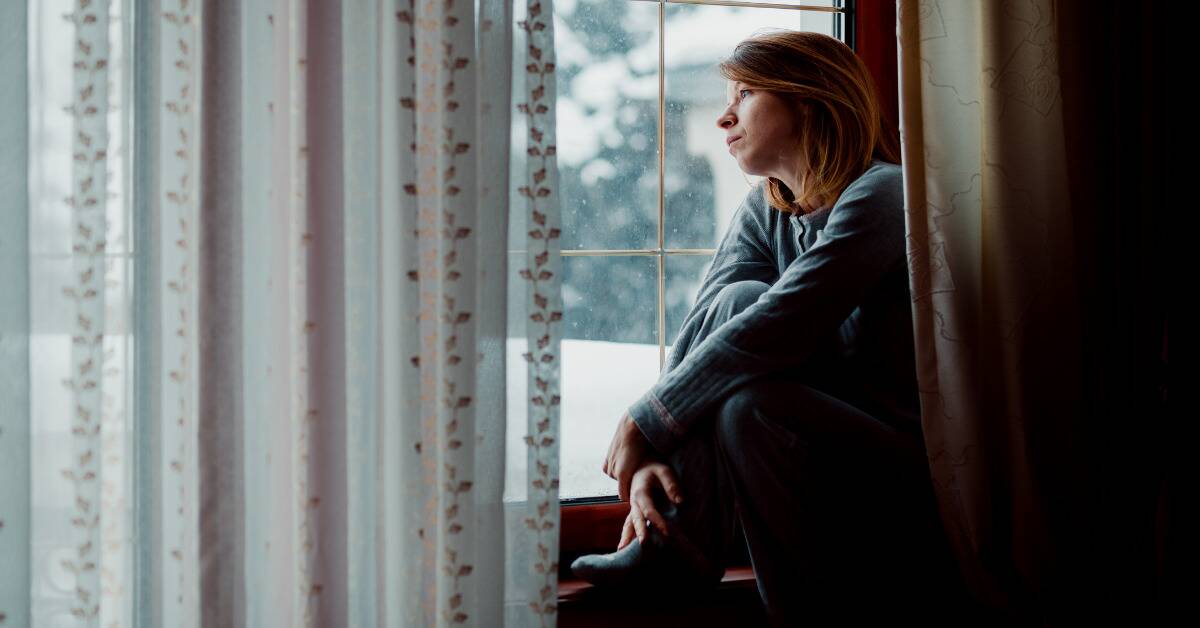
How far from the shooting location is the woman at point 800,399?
1.17 meters

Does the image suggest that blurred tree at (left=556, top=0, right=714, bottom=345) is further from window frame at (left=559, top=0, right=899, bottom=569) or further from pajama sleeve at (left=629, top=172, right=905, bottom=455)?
pajama sleeve at (left=629, top=172, right=905, bottom=455)

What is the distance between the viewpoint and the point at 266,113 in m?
1.03

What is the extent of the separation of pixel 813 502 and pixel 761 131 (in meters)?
0.54

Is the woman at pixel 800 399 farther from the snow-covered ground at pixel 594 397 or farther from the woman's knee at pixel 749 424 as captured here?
the snow-covered ground at pixel 594 397

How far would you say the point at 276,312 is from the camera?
1.03 metres

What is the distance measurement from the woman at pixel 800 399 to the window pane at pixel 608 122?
19 centimetres

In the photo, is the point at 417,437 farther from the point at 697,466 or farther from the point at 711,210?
the point at 711,210

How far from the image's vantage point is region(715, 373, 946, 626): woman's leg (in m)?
1.15

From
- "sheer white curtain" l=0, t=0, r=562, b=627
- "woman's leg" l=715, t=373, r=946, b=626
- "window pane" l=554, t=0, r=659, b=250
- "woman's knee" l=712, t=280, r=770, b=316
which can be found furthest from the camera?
"window pane" l=554, t=0, r=659, b=250

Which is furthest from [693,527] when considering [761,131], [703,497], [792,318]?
[761,131]

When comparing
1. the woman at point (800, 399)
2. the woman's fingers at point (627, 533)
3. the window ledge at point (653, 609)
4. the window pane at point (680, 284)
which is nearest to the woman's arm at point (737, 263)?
the woman at point (800, 399)

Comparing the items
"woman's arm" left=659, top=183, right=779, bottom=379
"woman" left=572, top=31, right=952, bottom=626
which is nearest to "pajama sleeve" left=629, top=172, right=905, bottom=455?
"woman" left=572, top=31, right=952, bottom=626

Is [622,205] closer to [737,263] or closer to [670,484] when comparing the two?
[737,263]

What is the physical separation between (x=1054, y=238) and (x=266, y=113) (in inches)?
41.2
